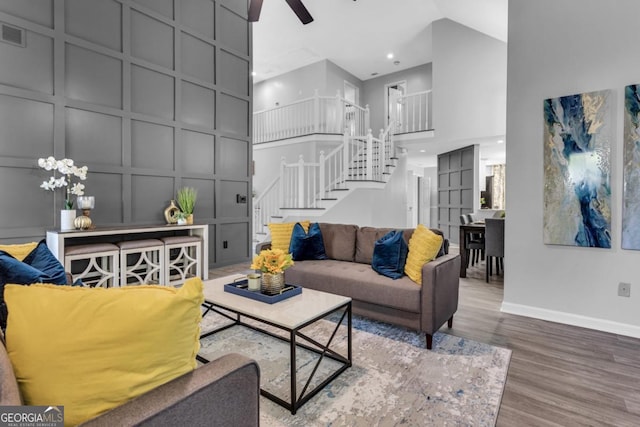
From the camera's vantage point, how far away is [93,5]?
3688mm

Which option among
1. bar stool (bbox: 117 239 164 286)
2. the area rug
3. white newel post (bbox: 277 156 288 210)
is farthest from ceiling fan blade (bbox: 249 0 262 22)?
the area rug

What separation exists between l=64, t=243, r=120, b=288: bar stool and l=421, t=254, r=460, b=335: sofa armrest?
3241mm

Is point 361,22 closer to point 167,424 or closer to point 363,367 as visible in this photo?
point 363,367

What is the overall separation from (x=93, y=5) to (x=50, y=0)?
0.42 metres

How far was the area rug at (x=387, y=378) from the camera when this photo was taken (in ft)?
5.54

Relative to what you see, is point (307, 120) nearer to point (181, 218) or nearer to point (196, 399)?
point (181, 218)

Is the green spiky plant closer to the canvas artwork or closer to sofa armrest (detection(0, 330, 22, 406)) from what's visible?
sofa armrest (detection(0, 330, 22, 406))

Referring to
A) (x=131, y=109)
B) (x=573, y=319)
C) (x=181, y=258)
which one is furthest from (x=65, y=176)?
(x=573, y=319)

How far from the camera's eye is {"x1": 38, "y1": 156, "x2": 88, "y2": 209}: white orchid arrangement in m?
3.25

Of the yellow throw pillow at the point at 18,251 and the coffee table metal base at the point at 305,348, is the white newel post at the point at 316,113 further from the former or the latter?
the yellow throw pillow at the point at 18,251

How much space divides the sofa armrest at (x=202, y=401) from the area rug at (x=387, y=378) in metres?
0.82

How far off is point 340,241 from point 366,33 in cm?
574

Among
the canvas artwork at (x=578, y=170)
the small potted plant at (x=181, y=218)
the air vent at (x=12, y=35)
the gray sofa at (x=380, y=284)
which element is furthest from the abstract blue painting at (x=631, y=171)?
the air vent at (x=12, y=35)

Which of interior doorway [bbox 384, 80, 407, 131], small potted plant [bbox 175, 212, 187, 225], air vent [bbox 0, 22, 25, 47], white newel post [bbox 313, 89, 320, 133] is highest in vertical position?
interior doorway [bbox 384, 80, 407, 131]
